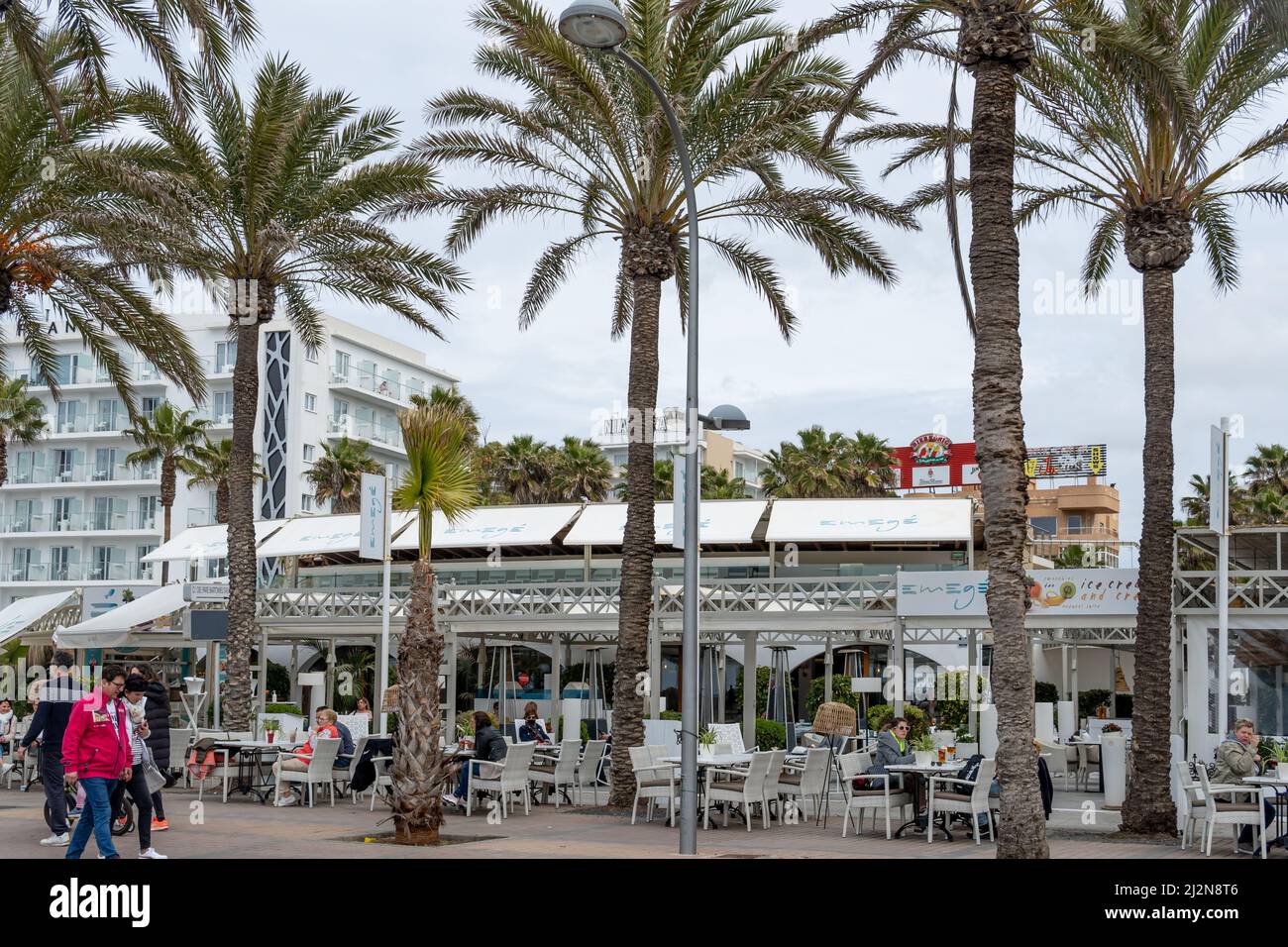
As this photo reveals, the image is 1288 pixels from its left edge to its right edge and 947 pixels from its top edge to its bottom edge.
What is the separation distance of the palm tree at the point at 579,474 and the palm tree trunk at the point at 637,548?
30.0 metres

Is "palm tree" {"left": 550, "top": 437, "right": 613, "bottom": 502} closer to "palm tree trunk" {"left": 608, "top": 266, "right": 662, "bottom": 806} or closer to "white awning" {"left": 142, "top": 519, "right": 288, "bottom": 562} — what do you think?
"white awning" {"left": 142, "top": 519, "right": 288, "bottom": 562}

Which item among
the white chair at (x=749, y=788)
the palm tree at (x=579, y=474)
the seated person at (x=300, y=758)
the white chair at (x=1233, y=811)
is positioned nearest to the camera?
the white chair at (x=1233, y=811)

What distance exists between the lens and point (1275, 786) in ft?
45.2

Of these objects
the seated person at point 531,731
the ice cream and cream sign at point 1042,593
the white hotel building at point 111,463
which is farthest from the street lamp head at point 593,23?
the white hotel building at point 111,463

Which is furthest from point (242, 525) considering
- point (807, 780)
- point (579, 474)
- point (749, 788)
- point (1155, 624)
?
point (579, 474)

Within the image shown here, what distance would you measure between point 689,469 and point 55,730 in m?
6.74

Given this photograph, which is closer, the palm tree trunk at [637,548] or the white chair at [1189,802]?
the white chair at [1189,802]

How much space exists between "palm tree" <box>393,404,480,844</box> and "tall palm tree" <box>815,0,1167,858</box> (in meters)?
5.51

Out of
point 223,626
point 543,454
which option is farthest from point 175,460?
point 223,626

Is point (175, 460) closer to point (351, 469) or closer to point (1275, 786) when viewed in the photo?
point (351, 469)

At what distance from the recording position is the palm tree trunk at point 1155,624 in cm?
1588

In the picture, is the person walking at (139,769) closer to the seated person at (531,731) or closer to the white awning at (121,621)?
the seated person at (531,731)

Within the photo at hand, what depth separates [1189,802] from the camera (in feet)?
47.7
